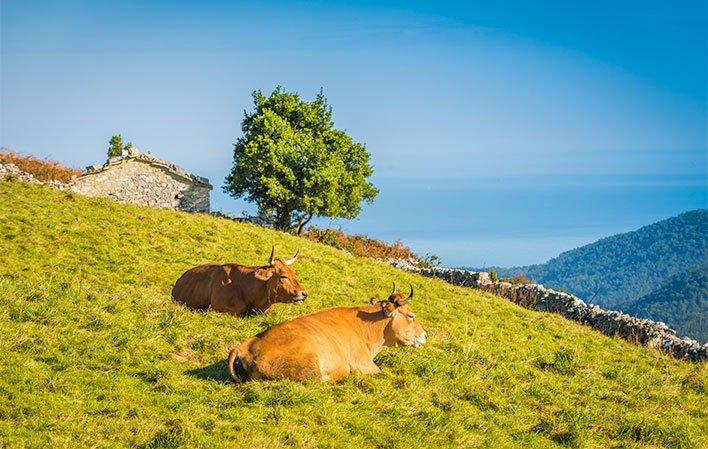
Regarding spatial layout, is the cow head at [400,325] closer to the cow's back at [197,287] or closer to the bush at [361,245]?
the cow's back at [197,287]

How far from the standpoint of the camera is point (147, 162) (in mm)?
46250

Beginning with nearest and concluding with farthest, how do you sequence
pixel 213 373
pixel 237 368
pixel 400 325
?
pixel 237 368 → pixel 213 373 → pixel 400 325

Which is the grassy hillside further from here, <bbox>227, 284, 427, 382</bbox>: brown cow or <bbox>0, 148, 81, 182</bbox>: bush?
<bbox>0, 148, 81, 182</bbox>: bush

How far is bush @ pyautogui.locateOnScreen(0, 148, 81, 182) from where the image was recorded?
1893 inches

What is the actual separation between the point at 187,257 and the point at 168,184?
938 inches

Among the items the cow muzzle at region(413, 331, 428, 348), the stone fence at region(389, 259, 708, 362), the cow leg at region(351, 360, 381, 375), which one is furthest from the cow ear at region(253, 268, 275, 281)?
the stone fence at region(389, 259, 708, 362)

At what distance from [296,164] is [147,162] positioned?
34.8ft

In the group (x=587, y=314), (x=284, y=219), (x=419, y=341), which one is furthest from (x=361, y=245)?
(x=419, y=341)

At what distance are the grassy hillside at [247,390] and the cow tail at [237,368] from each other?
213 mm

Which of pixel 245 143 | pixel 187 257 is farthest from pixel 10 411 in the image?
pixel 245 143

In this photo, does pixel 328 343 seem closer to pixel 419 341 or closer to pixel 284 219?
pixel 419 341

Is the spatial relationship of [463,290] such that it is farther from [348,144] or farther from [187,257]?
[348,144]

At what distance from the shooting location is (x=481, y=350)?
15.3 meters

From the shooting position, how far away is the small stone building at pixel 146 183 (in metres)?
44.8
